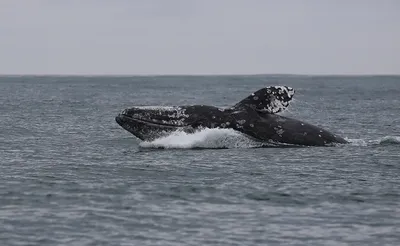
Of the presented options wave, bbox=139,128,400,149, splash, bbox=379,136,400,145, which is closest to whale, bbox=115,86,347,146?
wave, bbox=139,128,400,149

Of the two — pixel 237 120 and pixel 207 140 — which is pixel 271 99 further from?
pixel 207 140

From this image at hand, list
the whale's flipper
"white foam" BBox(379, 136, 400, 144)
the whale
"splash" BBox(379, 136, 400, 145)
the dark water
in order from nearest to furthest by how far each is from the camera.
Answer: the dark water → the whale's flipper → the whale → "splash" BBox(379, 136, 400, 145) → "white foam" BBox(379, 136, 400, 144)

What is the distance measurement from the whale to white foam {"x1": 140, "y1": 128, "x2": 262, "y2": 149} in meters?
0.13

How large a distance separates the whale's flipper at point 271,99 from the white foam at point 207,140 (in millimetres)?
920

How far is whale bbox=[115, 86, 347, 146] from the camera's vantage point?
23.7 m

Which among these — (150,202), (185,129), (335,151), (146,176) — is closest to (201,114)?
(185,129)

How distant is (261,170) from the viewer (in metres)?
19.6

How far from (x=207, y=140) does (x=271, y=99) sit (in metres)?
2.14

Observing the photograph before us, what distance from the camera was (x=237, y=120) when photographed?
2383 centimetres

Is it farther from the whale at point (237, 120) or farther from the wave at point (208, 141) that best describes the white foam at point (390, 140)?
the wave at point (208, 141)

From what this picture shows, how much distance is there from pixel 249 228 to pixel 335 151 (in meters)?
10.2

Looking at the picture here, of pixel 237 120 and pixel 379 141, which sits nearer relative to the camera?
pixel 237 120

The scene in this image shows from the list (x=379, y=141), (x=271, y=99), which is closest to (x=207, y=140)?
(x=271, y=99)

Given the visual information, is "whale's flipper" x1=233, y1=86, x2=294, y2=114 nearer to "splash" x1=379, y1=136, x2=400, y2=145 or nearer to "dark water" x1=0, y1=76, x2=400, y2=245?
"dark water" x1=0, y1=76, x2=400, y2=245
